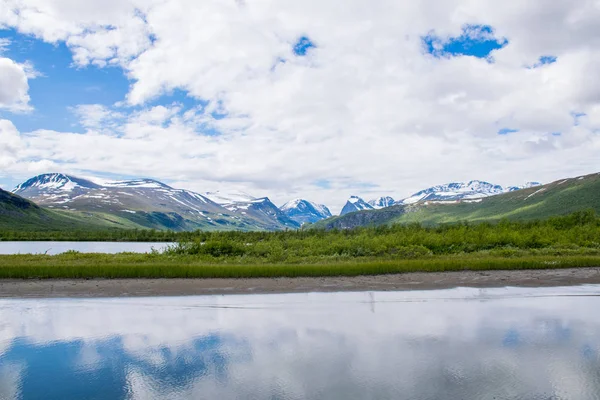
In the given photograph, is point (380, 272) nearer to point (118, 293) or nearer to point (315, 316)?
point (315, 316)

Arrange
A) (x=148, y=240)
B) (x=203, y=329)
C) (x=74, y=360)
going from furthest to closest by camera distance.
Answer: (x=148, y=240)
(x=203, y=329)
(x=74, y=360)

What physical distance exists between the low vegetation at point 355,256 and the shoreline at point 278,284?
1.19 metres

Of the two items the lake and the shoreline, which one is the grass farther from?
the lake

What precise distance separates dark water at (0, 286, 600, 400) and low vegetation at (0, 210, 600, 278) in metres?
7.79

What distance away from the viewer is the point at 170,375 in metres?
13.2

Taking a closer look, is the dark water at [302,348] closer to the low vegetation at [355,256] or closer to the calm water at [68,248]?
the low vegetation at [355,256]

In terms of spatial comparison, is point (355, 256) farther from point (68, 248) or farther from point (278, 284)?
point (68, 248)

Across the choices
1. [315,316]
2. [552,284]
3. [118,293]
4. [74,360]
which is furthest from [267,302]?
[552,284]

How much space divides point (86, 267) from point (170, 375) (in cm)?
2273

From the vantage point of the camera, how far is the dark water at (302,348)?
12.2 meters

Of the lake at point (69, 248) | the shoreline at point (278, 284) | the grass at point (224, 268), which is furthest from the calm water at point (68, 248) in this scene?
the shoreline at point (278, 284)

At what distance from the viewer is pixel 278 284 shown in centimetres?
3066

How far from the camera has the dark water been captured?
12188 mm

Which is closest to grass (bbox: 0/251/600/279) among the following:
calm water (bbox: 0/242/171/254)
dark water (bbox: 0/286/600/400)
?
dark water (bbox: 0/286/600/400)
